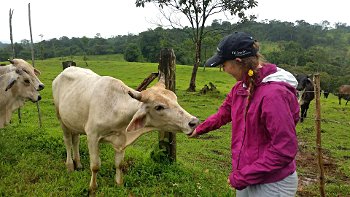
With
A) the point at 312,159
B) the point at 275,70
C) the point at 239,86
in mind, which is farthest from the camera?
the point at 312,159

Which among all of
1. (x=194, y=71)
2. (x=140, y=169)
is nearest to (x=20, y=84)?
(x=140, y=169)

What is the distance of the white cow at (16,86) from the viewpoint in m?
6.28

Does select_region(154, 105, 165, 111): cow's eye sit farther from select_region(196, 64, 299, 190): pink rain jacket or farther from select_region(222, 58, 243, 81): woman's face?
select_region(222, 58, 243, 81): woman's face

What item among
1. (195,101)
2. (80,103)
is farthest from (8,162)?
(195,101)

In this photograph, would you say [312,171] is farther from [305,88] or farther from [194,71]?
[194,71]

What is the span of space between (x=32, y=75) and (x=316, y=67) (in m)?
46.8

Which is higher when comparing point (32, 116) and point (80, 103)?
point (80, 103)

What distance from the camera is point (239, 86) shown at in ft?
9.96

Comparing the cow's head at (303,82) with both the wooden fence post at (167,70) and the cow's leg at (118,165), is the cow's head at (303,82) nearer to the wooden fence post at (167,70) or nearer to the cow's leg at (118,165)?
the wooden fence post at (167,70)

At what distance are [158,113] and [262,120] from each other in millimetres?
1764

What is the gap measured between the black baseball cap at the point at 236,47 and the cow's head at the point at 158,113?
1.34 metres

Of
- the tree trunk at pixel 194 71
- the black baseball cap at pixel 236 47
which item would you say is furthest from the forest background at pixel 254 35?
the black baseball cap at pixel 236 47

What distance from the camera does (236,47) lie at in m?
2.58

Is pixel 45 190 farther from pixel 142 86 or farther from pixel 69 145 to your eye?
pixel 142 86
